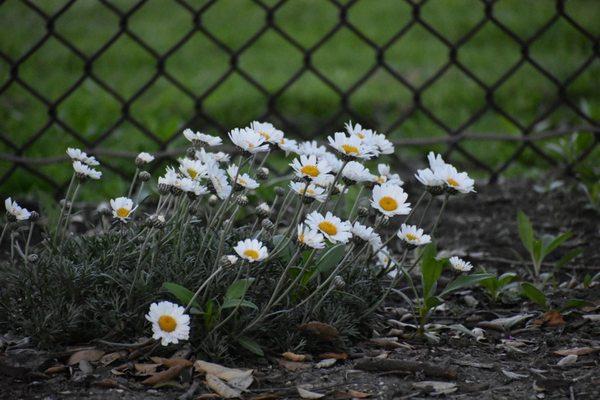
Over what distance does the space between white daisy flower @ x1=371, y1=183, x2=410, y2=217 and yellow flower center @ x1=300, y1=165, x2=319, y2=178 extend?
17cm

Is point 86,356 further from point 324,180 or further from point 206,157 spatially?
point 324,180

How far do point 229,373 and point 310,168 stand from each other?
1.58ft

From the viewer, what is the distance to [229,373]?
1.80 metres

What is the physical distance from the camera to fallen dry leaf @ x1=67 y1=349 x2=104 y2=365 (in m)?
1.85

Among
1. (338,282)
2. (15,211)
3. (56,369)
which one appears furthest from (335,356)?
(15,211)

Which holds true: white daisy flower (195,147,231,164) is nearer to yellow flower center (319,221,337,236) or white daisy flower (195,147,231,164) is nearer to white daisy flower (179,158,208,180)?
white daisy flower (179,158,208,180)

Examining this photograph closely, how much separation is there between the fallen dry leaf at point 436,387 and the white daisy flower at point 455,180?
434mm

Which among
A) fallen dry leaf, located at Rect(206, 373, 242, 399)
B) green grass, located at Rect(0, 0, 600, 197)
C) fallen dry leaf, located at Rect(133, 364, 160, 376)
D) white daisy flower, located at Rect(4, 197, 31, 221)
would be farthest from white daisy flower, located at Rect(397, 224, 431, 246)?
green grass, located at Rect(0, 0, 600, 197)

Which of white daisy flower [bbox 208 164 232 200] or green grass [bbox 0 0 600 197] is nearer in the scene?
white daisy flower [bbox 208 164 232 200]

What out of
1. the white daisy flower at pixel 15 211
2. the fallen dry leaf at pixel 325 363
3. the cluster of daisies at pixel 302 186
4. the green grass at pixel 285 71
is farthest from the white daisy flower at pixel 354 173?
the green grass at pixel 285 71

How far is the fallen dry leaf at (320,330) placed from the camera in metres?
1.94

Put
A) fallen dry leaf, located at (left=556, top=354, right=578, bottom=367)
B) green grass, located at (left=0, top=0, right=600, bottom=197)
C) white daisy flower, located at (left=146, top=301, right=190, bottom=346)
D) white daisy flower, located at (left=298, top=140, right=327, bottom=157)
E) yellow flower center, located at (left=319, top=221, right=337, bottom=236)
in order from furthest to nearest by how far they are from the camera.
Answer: green grass, located at (left=0, top=0, right=600, bottom=197) → white daisy flower, located at (left=298, top=140, right=327, bottom=157) → fallen dry leaf, located at (left=556, top=354, right=578, bottom=367) → yellow flower center, located at (left=319, top=221, right=337, bottom=236) → white daisy flower, located at (left=146, top=301, right=190, bottom=346)

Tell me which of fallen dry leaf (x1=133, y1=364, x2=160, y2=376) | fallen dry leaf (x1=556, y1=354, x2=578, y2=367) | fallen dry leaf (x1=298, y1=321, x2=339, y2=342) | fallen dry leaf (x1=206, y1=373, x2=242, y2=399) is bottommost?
fallen dry leaf (x1=206, y1=373, x2=242, y2=399)

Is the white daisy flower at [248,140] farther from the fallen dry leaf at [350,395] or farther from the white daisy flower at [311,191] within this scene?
the fallen dry leaf at [350,395]
